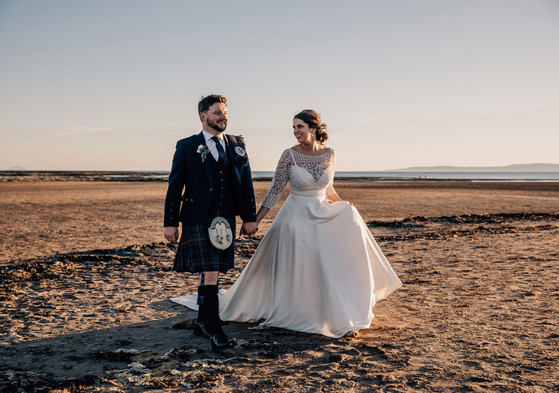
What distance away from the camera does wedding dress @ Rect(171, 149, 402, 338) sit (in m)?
4.38

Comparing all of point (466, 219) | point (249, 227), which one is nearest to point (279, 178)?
point (249, 227)

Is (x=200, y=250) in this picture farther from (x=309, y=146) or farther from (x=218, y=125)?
(x=309, y=146)

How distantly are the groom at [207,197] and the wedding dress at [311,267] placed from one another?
0.67m

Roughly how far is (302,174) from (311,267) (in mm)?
933

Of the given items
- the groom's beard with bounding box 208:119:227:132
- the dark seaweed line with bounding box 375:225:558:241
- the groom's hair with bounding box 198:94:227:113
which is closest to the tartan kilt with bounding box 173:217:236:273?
the groom's beard with bounding box 208:119:227:132

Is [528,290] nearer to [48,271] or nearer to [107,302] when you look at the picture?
[107,302]

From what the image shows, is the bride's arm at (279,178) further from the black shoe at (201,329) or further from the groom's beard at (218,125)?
the black shoe at (201,329)

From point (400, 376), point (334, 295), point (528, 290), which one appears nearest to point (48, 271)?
point (334, 295)

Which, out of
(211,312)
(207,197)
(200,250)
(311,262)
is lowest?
Answer: (211,312)

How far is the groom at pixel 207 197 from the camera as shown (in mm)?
4000

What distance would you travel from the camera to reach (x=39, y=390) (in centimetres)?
308

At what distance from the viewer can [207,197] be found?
3992 mm

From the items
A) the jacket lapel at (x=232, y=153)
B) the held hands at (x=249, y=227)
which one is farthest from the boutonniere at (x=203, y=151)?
the held hands at (x=249, y=227)

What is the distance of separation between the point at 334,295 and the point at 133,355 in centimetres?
183
